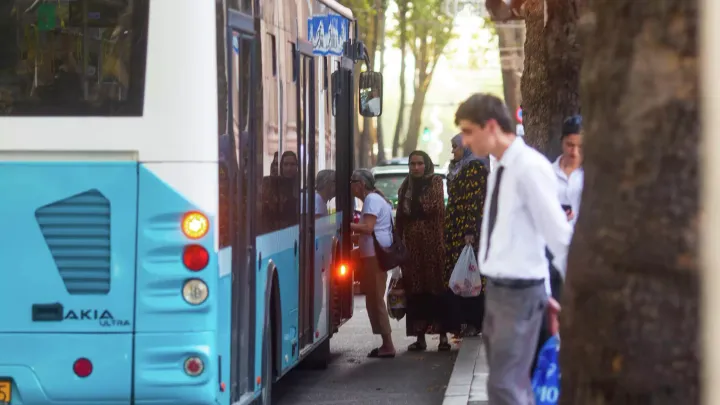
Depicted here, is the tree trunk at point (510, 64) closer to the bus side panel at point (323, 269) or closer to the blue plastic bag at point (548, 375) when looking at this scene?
the bus side panel at point (323, 269)

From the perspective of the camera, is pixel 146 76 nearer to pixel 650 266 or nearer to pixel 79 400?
pixel 79 400

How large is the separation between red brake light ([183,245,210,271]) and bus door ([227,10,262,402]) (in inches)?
19.8

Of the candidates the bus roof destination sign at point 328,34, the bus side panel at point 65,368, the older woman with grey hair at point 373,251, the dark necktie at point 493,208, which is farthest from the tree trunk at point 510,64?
the dark necktie at point 493,208

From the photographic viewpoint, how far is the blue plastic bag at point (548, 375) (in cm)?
676

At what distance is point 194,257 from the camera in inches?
291

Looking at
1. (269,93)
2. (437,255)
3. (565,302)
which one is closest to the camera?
(565,302)

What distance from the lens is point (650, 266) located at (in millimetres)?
4090

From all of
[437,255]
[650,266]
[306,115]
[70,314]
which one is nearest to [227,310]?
[70,314]

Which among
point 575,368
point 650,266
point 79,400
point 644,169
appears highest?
point 644,169

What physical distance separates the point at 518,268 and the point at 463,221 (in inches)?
279

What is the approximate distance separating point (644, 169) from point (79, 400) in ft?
13.7

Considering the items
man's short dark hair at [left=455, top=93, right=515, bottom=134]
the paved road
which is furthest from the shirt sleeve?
the paved road

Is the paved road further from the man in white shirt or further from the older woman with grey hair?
the man in white shirt

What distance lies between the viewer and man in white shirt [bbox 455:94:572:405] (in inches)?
260
